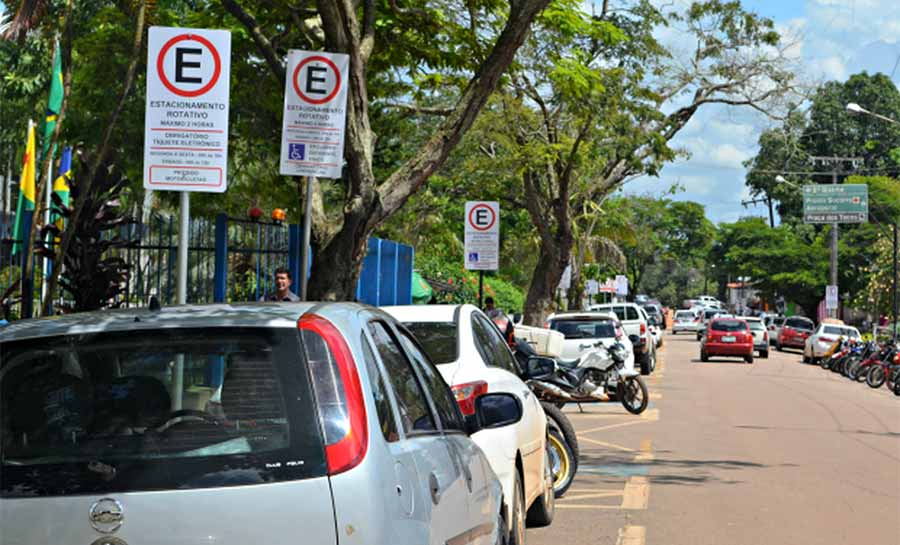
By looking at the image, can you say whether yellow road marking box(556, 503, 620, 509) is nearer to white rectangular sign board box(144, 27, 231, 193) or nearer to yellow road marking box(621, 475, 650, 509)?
yellow road marking box(621, 475, 650, 509)

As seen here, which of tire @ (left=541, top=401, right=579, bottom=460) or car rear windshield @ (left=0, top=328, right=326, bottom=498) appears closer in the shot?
car rear windshield @ (left=0, top=328, right=326, bottom=498)

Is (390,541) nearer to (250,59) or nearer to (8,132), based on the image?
(250,59)

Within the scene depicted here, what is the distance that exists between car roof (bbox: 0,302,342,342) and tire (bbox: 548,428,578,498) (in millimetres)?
6726

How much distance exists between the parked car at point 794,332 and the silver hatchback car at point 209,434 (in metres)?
51.6

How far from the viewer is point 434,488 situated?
14.6ft

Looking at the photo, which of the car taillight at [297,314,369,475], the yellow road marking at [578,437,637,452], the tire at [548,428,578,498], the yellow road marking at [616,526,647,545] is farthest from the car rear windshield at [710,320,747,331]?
the car taillight at [297,314,369,475]

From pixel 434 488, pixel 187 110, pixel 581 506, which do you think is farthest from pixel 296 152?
pixel 434 488

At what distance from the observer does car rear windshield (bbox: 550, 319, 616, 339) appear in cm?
2731

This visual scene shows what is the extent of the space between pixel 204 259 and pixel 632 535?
7481 millimetres

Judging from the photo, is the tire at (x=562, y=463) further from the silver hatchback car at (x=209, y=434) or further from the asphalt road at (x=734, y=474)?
the silver hatchback car at (x=209, y=434)

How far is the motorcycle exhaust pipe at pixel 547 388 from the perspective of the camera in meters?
12.2

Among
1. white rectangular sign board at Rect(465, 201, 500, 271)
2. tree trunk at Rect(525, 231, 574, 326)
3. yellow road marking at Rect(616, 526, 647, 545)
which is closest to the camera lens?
yellow road marking at Rect(616, 526, 647, 545)

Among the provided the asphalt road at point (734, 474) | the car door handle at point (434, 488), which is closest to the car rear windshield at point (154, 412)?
the car door handle at point (434, 488)

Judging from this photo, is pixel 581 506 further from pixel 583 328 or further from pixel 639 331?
pixel 639 331
